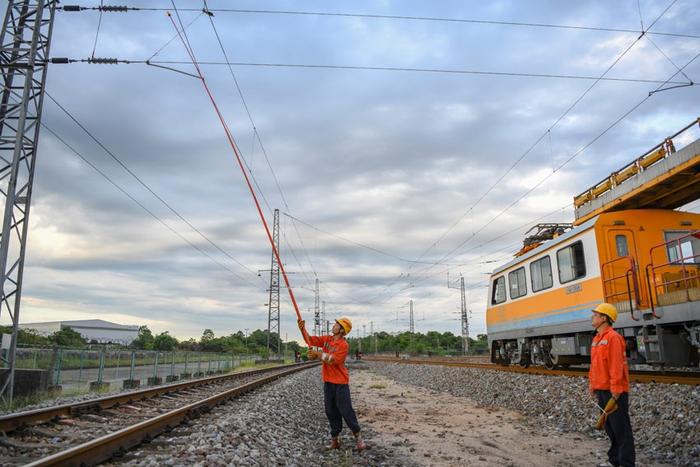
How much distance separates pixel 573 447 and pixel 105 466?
20.9 ft

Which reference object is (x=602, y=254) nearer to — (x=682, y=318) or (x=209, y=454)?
(x=682, y=318)

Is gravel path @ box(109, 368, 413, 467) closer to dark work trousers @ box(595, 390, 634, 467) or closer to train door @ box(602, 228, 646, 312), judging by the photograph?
dark work trousers @ box(595, 390, 634, 467)

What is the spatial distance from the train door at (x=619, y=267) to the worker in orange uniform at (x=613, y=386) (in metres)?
4.97

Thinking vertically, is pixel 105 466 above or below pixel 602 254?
below

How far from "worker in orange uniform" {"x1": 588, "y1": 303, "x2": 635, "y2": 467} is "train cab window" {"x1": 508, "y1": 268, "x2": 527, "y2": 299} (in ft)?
31.8

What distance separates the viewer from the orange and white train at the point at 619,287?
8.76 meters

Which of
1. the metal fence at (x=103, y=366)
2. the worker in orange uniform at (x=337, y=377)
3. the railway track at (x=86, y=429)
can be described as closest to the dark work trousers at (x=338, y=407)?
the worker in orange uniform at (x=337, y=377)

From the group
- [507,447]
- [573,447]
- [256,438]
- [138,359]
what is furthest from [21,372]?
[573,447]

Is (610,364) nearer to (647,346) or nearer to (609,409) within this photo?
(609,409)

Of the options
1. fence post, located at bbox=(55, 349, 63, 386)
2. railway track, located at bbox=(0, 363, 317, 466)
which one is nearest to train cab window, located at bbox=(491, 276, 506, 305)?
railway track, located at bbox=(0, 363, 317, 466)

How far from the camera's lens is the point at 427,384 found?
18.0 meters

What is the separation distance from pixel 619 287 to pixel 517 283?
5.18m

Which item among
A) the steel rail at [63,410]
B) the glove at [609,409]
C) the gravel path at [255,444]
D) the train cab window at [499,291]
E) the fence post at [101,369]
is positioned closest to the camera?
the gravel path at [255,444]

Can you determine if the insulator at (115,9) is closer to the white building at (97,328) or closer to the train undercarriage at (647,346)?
the train undercarriage at (647,346)
